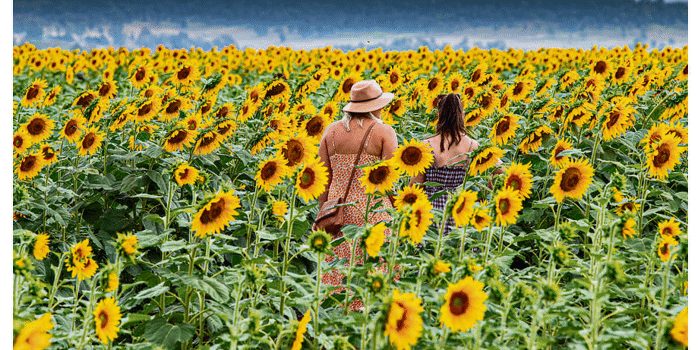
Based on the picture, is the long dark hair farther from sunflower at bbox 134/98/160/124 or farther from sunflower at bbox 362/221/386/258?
sunflower at bbox 134/98/160/124

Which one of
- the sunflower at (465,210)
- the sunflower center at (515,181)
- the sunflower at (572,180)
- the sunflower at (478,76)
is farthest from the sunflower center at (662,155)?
the sunflower at (478,76)

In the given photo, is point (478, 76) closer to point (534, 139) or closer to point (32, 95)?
point (534, 139)

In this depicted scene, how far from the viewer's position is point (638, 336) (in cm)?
231

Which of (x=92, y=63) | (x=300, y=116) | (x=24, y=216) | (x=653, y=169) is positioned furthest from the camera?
(x=92, y=63)

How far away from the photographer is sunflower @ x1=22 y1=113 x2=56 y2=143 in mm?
5270

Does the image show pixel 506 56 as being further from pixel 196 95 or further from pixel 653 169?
pixel 653 169

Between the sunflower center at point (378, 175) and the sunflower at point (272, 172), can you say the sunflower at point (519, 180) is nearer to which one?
the sunflower center at point (378, 175)

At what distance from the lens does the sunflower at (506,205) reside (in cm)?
297

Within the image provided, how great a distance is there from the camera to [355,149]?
4328 mm

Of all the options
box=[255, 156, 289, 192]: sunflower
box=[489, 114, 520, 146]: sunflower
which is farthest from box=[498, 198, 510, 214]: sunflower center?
box=[489, 114, 520, 146]: sunflower

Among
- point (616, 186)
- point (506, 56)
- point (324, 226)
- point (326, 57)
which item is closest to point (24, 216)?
point (324, 226)

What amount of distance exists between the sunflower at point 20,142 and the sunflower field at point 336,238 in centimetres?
1

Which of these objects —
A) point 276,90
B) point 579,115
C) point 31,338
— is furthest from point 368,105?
point 31,338
